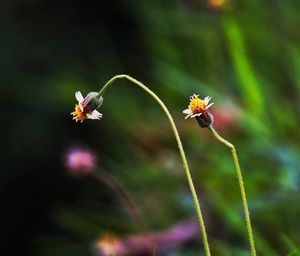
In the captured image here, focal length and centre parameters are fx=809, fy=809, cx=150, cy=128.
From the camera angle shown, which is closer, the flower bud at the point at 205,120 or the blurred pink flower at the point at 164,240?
the flower bud at the point at 205,120

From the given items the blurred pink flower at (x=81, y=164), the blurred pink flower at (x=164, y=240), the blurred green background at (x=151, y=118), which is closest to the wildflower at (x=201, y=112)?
the blurred green background at (x=151, y=118)

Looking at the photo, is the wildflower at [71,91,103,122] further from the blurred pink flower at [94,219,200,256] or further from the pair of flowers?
the blurred pink flower at [94,219,200,256]

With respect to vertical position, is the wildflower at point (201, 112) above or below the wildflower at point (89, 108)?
below

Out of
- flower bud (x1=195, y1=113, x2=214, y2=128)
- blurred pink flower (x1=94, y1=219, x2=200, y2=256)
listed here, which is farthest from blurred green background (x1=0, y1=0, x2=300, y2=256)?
flower bud (x1=195, y1=113, x2=214, y2=128)

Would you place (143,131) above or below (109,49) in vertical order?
below

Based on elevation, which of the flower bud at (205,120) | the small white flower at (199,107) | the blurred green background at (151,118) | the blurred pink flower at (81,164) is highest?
the blurred green background at (151,118)

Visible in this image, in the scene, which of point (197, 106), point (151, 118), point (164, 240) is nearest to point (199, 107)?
point (197, 106)

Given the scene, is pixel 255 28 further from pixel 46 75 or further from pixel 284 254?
pixel 46 75

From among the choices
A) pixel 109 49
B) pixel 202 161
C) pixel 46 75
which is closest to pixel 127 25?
pixel 109 49

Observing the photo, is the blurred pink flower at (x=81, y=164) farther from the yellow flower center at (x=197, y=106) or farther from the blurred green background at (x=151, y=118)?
the yellow flower center at (x=197, y=106)
